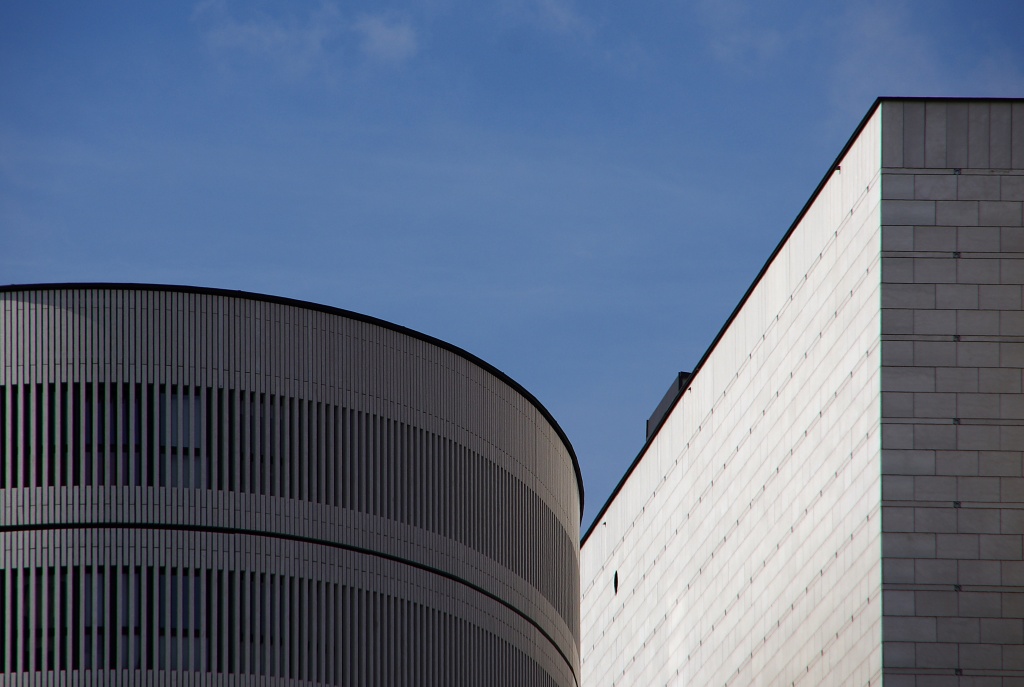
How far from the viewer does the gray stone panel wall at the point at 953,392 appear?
5450 centimetres

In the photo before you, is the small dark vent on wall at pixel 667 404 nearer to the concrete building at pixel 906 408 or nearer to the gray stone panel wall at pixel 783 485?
the gray stone panel wall at pixel 783 485

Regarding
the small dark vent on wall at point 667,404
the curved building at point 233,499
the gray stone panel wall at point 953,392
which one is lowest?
the curved building at point 233,499

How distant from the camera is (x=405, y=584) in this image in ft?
154

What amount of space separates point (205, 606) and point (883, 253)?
2262cm

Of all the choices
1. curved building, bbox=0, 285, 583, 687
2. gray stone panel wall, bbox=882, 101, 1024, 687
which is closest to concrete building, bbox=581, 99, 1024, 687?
gray stone panel wall, bbox=882, 101, 1024, 687

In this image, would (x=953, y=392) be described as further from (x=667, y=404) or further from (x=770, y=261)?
(x=667, y=404)

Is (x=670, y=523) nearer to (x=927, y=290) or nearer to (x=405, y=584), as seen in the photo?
(x=927, y=290)

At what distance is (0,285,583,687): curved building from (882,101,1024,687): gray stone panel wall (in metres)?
12.5

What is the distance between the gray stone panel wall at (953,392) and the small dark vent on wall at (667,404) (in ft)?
84.7

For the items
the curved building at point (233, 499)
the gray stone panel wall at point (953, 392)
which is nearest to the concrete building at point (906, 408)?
the gray stone panel wall at point (953, 392)

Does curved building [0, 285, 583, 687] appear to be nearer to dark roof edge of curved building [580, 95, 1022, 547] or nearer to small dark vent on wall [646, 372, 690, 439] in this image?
dark roof edge of curved building [580, 95, 1022, 547]

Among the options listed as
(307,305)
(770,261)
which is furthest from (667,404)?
(307,305)

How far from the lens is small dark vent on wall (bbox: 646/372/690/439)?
84.2 meters

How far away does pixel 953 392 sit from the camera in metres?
55.8
